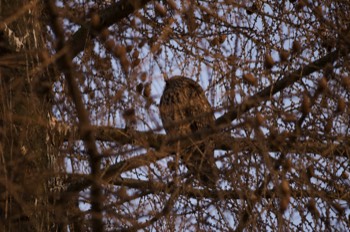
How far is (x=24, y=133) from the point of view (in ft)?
10.5

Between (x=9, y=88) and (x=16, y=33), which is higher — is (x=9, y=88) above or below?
below

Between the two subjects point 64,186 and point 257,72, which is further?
point 64,186

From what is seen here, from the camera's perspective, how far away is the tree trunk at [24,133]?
2789 mm

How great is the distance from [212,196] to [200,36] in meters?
0.72

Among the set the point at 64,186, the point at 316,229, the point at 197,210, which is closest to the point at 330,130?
the point at 316,229

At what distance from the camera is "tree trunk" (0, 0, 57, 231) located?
9.15 feet

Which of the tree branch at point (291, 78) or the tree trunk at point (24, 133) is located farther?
the tree branch at point (291, 78)

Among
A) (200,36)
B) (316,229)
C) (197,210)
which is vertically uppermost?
(200,36)

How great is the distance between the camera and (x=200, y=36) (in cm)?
367


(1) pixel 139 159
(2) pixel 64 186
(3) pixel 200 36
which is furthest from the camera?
(2) pixel 64 186

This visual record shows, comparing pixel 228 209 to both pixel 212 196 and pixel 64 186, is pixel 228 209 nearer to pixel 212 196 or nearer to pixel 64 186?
pixel 212 196

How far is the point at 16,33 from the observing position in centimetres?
400

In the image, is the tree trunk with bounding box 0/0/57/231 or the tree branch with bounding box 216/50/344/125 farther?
the tree branch with bounding box 216/50/344/125

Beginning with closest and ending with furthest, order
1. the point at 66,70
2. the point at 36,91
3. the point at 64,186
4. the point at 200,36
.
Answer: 1. the point at 66,70
2. the point at 36,91
3. the point at 200,36
4. the point at 64,186
